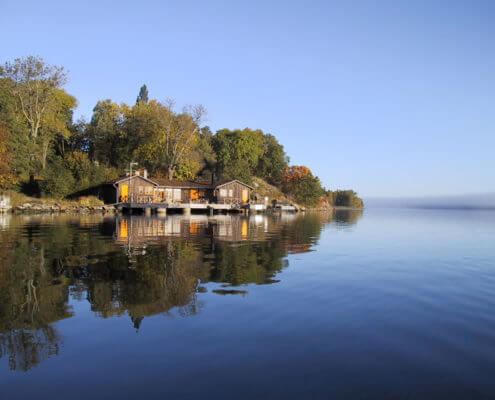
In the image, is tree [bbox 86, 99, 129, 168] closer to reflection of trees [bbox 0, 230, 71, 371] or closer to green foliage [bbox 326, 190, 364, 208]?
reflection of trees [bbox 0, 230, 71, 371]

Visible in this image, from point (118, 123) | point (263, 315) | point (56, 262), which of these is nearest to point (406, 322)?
point (263, 315)

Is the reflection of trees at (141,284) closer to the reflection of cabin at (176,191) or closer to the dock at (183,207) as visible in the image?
the dock at (183,207)

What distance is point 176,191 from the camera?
6862 centimetres

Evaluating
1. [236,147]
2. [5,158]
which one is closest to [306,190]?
[236,147]

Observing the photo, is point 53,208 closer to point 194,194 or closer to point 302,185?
point 194,194

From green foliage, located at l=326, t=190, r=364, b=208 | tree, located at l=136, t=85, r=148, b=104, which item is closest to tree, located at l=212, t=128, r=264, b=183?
tree, located at l=136, t=85, r=148, b=104

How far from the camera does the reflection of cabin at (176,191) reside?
206 ft

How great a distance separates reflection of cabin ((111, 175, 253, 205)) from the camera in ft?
206

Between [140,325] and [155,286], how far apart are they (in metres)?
3.18

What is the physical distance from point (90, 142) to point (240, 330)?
84.2 meters

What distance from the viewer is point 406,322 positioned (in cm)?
868

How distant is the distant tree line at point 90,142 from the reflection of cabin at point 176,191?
14.3ft

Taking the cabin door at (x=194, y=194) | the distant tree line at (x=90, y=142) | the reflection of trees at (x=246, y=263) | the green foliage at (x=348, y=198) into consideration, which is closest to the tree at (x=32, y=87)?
the distant tree line at (x=90, y=142)

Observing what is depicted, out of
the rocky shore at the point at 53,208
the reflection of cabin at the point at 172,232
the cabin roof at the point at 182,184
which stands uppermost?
the cabin roof at the point at 182,184
